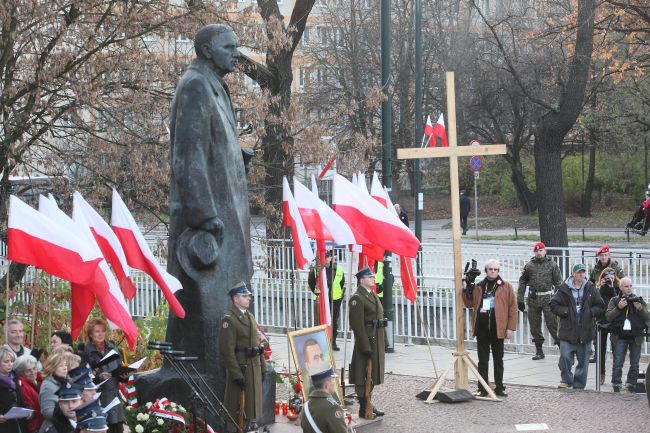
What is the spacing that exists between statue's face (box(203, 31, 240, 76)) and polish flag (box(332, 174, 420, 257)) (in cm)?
293

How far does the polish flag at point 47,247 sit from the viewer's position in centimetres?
988

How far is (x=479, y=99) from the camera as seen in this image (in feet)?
168

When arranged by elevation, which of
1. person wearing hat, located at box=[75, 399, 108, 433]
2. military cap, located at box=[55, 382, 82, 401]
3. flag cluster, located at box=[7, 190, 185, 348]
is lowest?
person wearing hat, located at box=[75, 399, 108, 433]

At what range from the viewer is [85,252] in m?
9.98

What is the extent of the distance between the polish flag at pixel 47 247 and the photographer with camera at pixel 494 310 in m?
6.31

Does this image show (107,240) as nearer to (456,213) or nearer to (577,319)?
(456,213)

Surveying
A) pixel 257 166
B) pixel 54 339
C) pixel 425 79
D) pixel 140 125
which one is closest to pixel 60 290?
pixel 140 125

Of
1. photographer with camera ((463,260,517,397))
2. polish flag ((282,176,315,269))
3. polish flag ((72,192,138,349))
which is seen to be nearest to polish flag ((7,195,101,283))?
polish flag ((72,192,138,349))

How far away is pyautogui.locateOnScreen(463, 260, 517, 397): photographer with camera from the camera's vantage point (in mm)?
14906

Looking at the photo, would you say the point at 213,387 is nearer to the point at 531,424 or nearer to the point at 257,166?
the point at 531,424

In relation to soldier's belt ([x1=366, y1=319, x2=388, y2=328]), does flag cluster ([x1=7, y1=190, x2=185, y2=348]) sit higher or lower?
higher

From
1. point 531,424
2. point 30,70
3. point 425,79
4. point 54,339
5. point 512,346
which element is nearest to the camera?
point 54,339

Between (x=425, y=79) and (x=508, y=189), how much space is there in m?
9.74

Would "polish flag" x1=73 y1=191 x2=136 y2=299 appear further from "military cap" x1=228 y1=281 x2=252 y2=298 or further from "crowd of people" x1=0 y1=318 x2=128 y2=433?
"military cap" x1=228 y1=281 x2=252 y2=298
